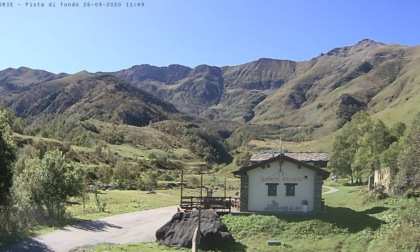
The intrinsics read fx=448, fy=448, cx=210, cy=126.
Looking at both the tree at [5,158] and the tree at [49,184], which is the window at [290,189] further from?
the tree at [5,158]

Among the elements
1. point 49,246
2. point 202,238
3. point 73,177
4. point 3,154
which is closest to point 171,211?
point 73,177

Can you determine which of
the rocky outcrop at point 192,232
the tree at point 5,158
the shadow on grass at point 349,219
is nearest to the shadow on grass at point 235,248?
the rocky outcrop at point 192,232

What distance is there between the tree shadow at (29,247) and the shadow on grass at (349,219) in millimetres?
20076

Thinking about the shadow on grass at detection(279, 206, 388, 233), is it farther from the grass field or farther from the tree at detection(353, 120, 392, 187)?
the tree at detection(353, 120, 392, 187)

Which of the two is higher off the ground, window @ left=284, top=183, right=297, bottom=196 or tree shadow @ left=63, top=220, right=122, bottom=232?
window @ left=284, top=183, right=297, bottom=196

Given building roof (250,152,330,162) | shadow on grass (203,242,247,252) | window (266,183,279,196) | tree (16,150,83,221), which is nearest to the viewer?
shadow on grass (203,242,247,252)

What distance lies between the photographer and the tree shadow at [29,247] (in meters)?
28.8

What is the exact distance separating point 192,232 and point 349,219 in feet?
45.2

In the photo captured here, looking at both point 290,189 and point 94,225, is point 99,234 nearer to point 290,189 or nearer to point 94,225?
point 94,225

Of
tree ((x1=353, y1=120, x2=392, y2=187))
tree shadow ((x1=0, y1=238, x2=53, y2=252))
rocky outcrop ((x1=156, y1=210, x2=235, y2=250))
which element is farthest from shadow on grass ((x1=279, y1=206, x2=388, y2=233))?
tree ((x1=353, y1=120, x2=392, y2=187))

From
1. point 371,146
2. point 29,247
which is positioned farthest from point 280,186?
point 371,146

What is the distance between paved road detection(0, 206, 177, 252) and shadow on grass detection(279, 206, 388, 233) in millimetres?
12610

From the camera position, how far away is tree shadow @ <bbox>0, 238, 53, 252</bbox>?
94.4 ft

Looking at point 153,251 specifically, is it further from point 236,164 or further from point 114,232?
point 236,164
